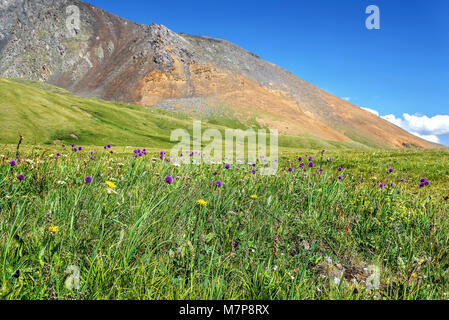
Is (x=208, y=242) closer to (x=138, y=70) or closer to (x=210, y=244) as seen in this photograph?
(x=210, y=244)

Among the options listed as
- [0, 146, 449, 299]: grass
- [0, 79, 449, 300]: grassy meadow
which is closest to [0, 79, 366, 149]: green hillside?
[0, 79, 449, 300]: grassy meadow

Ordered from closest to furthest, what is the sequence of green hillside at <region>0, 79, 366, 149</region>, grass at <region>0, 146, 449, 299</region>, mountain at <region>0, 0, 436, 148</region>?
grass at <region>0, 146, 449, 299</region> → green hillside at <region>0, 79, 366, 149</region> → mountain at <region>0, 0, 436, 148</region>

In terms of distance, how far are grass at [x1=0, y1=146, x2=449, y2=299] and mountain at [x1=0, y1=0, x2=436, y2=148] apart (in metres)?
139

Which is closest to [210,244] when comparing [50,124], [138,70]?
[50,124]

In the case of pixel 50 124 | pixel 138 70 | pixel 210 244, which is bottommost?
pixel 210 244

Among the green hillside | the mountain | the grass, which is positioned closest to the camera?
the grass

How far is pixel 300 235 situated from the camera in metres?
3.51

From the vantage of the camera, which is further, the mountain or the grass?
the mountain

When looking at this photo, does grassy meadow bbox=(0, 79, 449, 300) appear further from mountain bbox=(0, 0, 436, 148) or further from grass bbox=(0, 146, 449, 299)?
mountain bbox=(0, 0, 436, 148)

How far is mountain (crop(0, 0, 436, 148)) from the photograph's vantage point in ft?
504

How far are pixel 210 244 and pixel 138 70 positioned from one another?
7064 inches

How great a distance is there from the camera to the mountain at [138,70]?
153625 mm

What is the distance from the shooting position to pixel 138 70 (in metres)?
165

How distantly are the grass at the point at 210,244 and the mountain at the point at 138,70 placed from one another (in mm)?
138548
